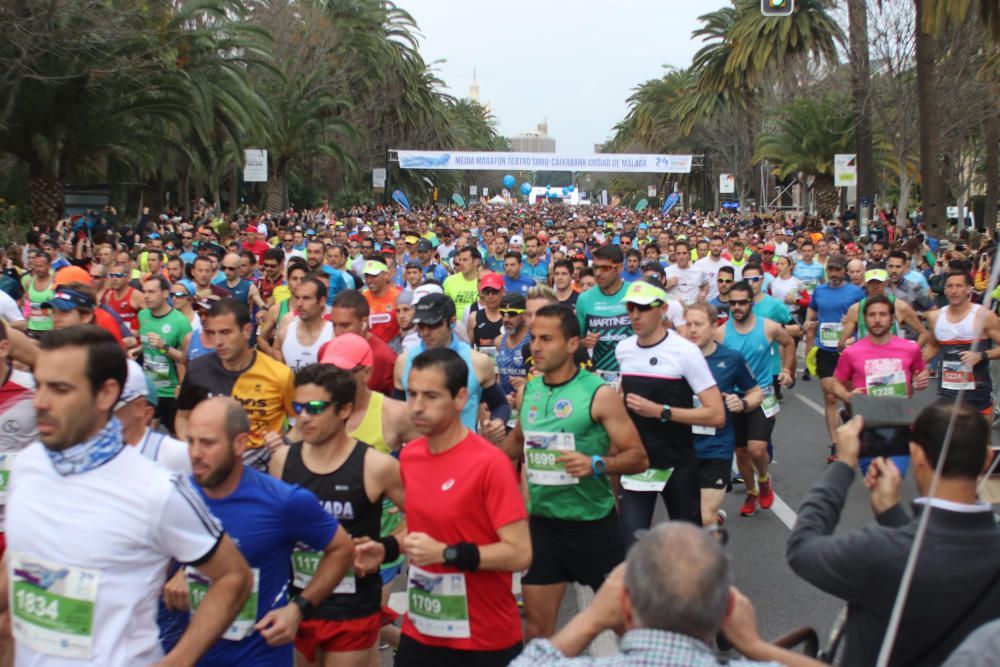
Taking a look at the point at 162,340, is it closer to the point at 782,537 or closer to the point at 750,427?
the point at 750,427

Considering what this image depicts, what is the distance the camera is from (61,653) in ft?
9.59

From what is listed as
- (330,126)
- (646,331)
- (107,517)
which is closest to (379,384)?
(646,331)

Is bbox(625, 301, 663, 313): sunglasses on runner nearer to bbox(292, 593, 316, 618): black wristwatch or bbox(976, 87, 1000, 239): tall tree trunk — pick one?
bbox(292, 593, 316, 618): black wristwatch

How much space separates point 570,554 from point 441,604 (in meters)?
1.08

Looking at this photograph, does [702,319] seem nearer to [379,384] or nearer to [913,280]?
[379,384]

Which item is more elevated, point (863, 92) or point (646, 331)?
point (863, 92)

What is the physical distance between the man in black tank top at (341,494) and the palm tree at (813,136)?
3547cm

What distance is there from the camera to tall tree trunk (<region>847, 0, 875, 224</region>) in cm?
2659

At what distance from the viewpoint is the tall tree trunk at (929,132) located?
2156 centimetres

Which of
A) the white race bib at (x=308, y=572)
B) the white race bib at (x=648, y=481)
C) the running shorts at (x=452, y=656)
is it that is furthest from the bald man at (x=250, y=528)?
the white race bib at (x=648, y=481)

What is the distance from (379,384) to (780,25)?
33.1 meters

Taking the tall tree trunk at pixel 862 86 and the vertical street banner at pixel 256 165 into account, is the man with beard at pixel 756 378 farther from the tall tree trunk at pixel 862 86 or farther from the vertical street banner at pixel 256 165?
the vertical street banner at pixel 256 165

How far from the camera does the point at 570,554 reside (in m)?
4.88

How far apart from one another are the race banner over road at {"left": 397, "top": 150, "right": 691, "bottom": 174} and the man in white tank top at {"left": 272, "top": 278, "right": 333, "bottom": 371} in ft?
147
